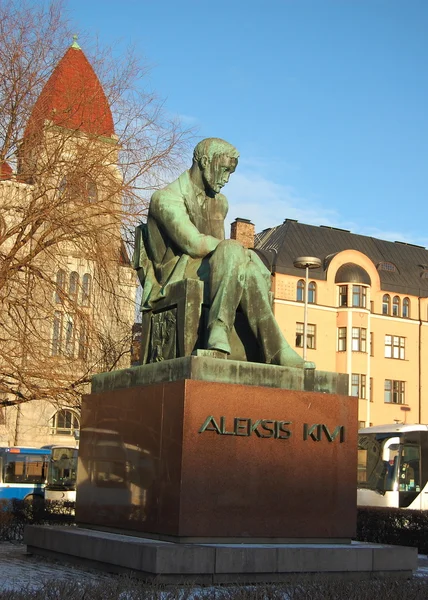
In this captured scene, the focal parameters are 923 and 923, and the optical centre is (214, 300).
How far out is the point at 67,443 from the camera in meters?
44.7

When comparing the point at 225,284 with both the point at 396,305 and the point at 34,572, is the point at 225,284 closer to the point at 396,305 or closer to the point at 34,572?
the point at 34,572

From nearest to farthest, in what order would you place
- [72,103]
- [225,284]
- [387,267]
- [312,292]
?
1. [225,284]
2. [72,103]
3. [312,292]
4. [387,267]

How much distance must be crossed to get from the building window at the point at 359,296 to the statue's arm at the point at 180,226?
150 ft

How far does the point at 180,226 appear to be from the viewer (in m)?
8.85

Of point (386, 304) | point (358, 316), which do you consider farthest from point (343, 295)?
point (386, 304)

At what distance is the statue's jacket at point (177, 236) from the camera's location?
29.0 ft

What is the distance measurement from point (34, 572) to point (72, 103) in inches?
419

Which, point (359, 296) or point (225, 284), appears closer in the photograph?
point (225, 284)

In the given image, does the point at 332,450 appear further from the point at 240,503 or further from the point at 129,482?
the point at 129,482

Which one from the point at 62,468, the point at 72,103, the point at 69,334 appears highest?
the point at 72,103

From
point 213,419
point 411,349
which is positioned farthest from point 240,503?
point 411,349

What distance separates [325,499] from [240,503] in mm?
888

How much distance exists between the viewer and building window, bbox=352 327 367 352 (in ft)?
176

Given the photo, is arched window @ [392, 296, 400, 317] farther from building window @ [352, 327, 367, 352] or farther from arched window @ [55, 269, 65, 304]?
arched window @ [55, 269, 65, 304]
